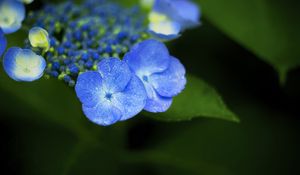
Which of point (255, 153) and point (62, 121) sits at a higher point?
point (62, 121)

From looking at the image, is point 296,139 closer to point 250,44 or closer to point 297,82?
point 297,82

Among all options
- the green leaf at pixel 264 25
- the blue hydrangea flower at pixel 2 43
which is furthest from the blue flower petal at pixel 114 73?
the green leaf at pixel 264 25

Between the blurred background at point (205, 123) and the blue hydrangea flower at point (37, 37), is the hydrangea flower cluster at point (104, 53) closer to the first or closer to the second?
the blue hydrangea flower at point (37, 37)

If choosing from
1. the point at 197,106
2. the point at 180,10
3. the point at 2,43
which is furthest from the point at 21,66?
the point at 180,10

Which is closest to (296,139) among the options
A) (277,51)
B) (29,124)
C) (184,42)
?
(277,51)

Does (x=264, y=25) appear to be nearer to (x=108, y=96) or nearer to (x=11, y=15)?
(x=108, y=96)

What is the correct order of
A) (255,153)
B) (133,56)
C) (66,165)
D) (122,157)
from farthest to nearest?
(255,153), (122,157), (66,165), (133,56)
